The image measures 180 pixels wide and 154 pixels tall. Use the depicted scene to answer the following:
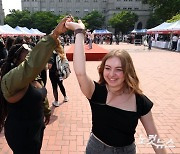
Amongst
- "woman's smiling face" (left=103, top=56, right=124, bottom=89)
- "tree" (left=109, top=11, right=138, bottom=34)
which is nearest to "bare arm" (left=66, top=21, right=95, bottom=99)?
"woman's smiling face" (left=103, top=56, right=124, bottom=89)

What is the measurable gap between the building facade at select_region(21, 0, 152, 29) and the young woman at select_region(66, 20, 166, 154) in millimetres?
82484

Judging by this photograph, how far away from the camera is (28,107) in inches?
73.5

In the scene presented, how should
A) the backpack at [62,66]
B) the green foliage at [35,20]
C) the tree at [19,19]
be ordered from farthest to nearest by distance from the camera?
the tree at [19,19]
the green foliage at [35,20]
the backpack at [62,66]

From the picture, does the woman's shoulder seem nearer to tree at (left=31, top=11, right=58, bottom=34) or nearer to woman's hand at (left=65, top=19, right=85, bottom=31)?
woman's hand at (left=65, top=19, right=85, bottom=31)

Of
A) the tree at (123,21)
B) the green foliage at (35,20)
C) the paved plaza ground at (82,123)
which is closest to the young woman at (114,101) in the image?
the paved plaza ground at (82,123)

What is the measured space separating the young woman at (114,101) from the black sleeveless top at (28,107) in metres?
0.51

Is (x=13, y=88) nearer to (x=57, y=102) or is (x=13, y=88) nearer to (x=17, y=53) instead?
(x=17, y=53)

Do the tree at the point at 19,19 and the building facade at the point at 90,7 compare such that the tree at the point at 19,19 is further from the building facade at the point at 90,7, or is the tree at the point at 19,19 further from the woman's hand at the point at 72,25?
the woman's hand at the point at 72,25

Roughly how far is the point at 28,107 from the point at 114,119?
75cm

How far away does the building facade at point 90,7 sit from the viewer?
81.3 metres

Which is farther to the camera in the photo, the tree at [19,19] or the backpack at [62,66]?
the tree at [19,19]

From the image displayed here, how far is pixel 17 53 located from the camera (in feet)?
6.23

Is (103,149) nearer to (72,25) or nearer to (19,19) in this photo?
(72,25)

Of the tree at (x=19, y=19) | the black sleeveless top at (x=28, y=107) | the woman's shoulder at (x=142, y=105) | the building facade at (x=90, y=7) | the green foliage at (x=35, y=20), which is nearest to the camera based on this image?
the woman's shoulder at (x=142, y=105)
